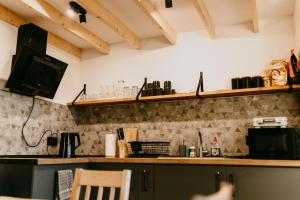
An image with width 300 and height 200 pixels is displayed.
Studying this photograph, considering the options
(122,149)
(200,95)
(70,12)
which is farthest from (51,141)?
(200,95)

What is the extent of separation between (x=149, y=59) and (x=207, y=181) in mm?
1931

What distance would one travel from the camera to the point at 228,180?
Answer: 2754 millimetres

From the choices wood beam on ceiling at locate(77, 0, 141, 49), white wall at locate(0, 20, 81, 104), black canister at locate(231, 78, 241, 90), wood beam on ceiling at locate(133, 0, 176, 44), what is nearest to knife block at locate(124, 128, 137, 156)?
white wall at locate(0, 20, 81, 104)

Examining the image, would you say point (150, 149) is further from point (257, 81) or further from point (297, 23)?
point (297, 23)

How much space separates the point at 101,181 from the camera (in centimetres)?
164

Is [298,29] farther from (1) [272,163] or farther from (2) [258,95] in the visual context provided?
(1) [272,163]

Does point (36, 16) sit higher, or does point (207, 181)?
point (36, 16)

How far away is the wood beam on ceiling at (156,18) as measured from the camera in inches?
120

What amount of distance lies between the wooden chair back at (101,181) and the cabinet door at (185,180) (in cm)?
144

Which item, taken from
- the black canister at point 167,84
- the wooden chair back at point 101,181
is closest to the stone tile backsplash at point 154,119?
the black canister at point 167,84

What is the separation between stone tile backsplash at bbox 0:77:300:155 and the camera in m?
3.28

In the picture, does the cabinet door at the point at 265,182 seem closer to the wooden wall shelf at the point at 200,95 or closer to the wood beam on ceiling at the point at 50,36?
the wooden wall shelf at the point at 200,95

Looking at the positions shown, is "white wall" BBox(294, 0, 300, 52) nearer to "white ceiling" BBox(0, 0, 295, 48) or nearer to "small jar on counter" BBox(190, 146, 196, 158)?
"white ceiling" BBox(0, 0, 295, 48)

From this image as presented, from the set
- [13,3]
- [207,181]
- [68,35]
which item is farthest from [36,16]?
[207,181]
